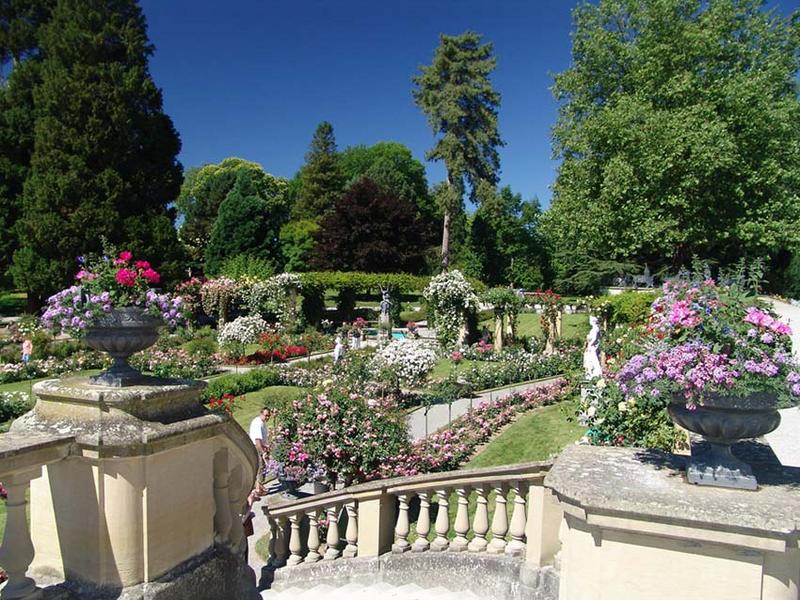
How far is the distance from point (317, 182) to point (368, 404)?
49560 millimetres

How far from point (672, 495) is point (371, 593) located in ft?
9.50

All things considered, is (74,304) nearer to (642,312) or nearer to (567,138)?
(642,312)

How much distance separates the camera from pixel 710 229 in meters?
21.1

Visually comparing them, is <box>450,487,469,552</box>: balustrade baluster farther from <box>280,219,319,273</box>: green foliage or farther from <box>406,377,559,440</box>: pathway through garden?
<box>280,219,319,273</box>: green foliage

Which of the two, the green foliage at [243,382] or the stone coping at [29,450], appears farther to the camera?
the green foliage at [243,382]

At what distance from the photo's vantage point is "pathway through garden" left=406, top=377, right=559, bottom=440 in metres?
12.0

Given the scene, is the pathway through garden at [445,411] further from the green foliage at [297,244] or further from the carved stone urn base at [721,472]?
the green foliage at [297,244]

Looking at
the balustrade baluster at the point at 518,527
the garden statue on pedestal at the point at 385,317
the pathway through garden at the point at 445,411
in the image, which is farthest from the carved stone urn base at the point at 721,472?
the garden statue on pedestal at the point at 385,317

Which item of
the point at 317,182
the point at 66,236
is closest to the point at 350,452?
the point at 66,236

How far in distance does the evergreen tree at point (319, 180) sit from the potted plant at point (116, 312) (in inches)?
2064

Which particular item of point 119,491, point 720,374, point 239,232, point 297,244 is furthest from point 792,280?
point 119,491

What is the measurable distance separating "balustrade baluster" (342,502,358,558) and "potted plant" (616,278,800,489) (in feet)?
10.8

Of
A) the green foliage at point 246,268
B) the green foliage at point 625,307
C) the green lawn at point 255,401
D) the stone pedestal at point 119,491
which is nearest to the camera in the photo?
the stone pedestal at point 119,491

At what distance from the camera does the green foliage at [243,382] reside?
15811 mm
